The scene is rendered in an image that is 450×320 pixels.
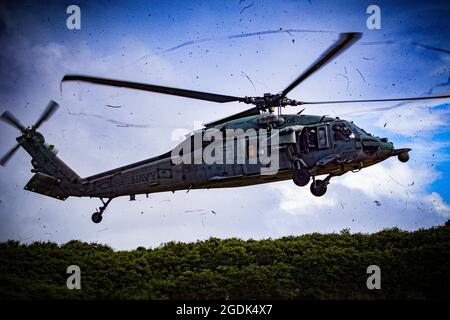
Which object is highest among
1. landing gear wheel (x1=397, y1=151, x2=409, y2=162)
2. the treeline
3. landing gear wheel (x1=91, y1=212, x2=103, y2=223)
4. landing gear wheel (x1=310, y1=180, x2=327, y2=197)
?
landing gear wheel (x1=397, y1=151, x2=409, y2=162)

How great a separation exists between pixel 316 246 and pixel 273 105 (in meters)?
4.10

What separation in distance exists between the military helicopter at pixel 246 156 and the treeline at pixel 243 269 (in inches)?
66.1

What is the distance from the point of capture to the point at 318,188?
14.6m

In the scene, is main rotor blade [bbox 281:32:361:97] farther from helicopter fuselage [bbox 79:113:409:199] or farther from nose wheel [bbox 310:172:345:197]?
nose wheel [bbox 310:172:345:197]

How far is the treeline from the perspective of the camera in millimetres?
12828

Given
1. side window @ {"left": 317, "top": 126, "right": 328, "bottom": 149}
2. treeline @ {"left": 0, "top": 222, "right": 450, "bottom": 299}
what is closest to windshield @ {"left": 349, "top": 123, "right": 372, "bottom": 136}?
side window @ {"left": 317, "top": 126, "right": 328, "bottom": 149}

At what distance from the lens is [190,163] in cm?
1502

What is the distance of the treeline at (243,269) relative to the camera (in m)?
12.8

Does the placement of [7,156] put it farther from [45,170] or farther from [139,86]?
[139,86]

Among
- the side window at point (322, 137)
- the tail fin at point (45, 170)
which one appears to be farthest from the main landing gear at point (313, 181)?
the tail fin at point (45, 170)

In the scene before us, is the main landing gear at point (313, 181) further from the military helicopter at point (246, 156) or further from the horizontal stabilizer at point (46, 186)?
the horizontal stabilizer at point (46, 186)

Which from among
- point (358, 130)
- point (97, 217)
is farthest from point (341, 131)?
point (97, 217)

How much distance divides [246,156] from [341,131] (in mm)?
2554

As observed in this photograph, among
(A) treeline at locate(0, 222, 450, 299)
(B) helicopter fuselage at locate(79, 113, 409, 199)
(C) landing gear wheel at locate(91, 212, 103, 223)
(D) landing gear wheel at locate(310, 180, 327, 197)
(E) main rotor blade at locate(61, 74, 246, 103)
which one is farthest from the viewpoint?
(C) landing gear wheel at locate(91, 212, 103, 223)
